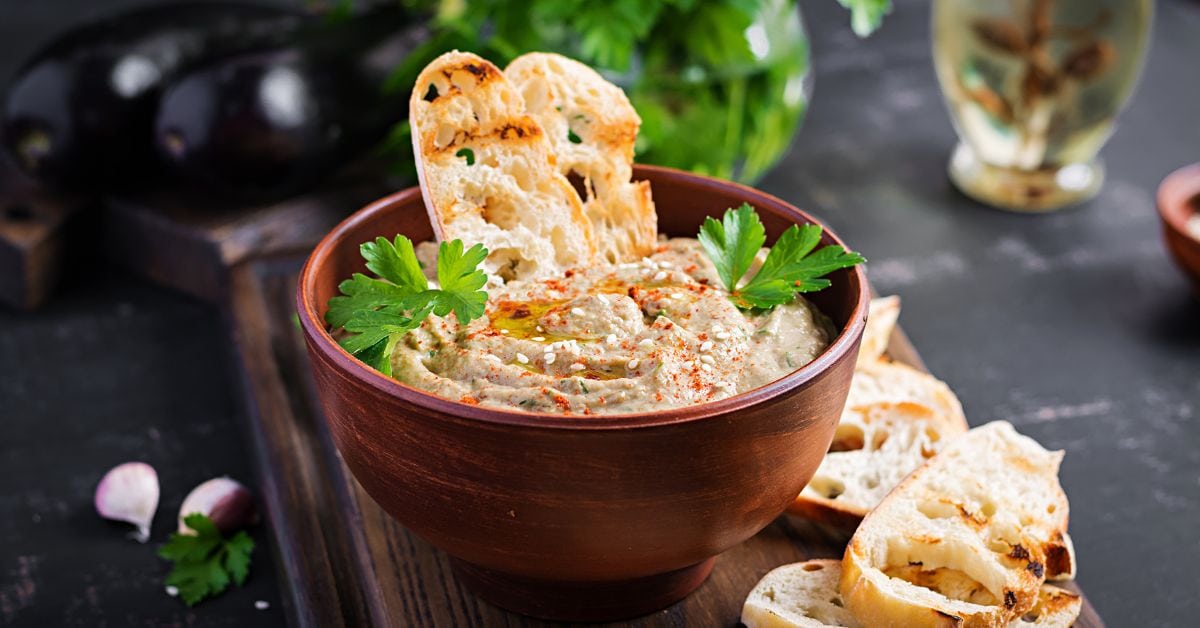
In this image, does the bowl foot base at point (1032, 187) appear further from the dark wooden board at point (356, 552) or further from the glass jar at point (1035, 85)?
the dark wooden board at point (356, 552)

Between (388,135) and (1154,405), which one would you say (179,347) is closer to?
(388,135)

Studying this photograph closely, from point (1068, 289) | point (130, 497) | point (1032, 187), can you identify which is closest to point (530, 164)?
point (130, 497)

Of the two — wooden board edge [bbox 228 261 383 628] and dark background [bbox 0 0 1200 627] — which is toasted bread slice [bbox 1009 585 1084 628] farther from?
wooden board edge [bbox 228 261 383 628]

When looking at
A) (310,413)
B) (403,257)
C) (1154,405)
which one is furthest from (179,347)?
(1154,405)

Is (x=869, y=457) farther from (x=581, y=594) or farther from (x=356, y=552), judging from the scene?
(x=356, y=552)

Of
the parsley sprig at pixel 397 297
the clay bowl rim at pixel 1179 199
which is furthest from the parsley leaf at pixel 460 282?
the clay bowl rim at pixel 1179 199

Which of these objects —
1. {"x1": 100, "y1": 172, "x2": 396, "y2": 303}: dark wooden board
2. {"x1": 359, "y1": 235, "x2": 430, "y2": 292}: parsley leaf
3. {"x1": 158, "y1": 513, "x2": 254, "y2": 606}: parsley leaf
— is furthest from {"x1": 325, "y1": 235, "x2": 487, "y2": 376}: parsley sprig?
{"x1": 100, "y1": 172, "x2": 396, "y2": 303}: dark wooden board
